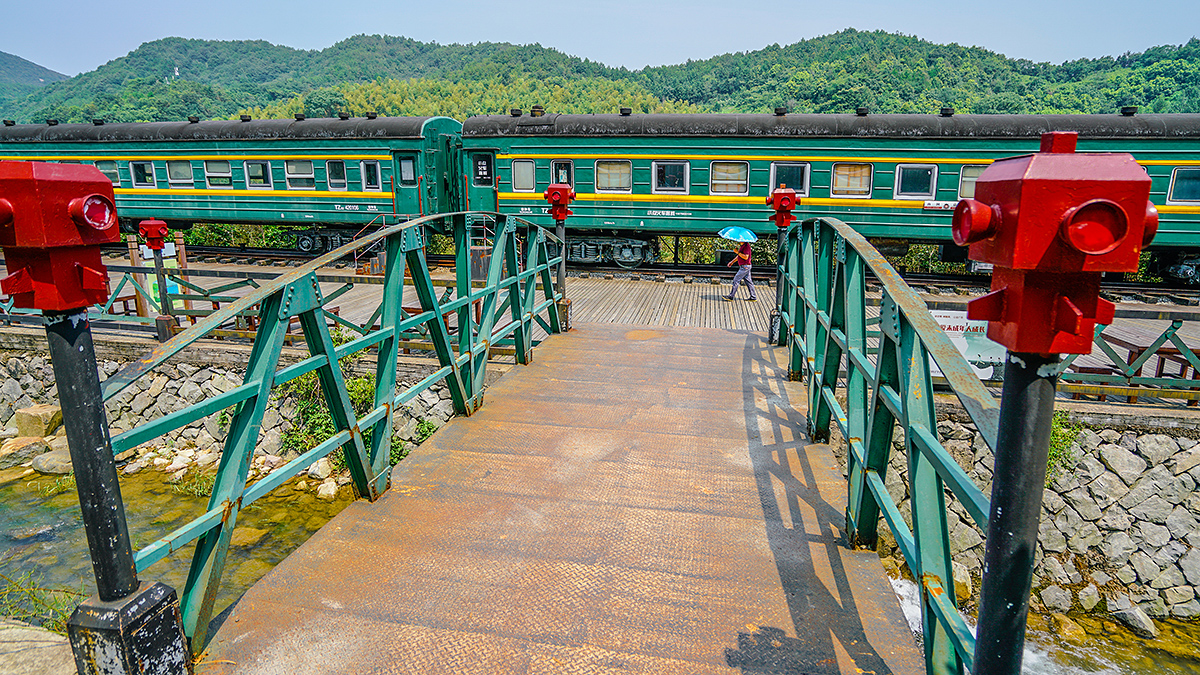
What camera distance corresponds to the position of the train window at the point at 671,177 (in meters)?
14.7

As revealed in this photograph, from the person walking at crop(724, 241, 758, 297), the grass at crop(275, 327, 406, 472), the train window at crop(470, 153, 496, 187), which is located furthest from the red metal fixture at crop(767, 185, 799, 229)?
the train window at crop(470, 153, 496, 187)

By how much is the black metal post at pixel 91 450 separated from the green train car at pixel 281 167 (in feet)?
46.7

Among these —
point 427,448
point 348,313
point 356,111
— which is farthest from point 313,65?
point 427,448

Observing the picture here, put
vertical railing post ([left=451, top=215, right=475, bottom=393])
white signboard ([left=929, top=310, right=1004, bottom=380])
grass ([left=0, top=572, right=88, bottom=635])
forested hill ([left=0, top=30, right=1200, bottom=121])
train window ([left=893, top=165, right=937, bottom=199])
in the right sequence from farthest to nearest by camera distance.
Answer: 1. forested hill ([left=0, top=30, right=1200, bottom=121])
2. train window ([left=893, top=165, right=937, bottom=199])
3. white signboard ([left=929, top=310, right=1004, bottom=380])
4. grass ([left=0, top=572, right=88, bottom=635])
5. vertical railing post ([left=451, top=215, right=475, bottom=393])

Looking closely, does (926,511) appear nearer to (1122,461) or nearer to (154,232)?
(1122,461)

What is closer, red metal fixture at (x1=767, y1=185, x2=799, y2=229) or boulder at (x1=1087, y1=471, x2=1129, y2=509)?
boulder at (x1=1087, y1=471, x2=1129, y2=509)

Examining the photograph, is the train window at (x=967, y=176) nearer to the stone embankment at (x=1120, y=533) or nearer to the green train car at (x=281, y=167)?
the stone embankment at (x=1120, y=533)

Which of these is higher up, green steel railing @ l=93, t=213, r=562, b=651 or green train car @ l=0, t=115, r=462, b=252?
green train car @ l=0, t=115, r=462, b=252

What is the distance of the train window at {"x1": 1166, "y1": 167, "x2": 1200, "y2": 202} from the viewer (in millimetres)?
12828

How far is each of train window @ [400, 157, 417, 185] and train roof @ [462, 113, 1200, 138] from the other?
152 cm

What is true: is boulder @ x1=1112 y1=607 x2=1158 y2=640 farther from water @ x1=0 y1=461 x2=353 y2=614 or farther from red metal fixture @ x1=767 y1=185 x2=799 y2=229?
water @ x1=0 y1=461 x2=353 y2=614

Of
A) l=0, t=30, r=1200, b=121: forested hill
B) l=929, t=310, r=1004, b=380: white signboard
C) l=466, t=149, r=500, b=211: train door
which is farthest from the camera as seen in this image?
l=0, t=30, r=1200, b=121: forested hill

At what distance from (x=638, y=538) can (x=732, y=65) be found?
9732cm

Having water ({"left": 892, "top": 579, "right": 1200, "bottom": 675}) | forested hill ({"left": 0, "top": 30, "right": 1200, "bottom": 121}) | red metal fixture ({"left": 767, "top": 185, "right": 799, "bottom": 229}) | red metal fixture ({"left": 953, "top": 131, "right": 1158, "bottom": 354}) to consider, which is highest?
forested hill ({"left": 0, "top": 30, "right": 1200, "bottom": 121})
